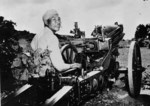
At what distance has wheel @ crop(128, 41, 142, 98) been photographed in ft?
16.7

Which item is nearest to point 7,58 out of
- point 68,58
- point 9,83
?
point 9,83

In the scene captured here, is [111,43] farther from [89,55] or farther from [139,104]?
[139,104]

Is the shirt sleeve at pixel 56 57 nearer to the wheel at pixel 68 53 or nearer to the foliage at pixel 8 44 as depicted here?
the wheel at pixel 68 53

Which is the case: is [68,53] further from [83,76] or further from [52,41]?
[52,41]

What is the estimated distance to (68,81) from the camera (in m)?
3.92

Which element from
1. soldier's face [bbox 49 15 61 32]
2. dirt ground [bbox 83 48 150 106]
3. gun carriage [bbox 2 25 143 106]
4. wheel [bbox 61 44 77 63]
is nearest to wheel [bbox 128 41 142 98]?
gun carriage [bbox 2 25 143 106]

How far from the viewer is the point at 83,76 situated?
422 cm

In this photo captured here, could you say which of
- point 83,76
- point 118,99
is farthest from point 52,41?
point 118,99

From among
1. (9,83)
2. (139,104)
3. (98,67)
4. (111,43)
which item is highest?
(111,43)

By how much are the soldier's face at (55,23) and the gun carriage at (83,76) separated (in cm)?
73

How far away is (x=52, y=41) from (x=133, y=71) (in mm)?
2098

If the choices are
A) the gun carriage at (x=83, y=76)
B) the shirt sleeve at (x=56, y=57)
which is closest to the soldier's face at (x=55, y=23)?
the shirt sleeve at (x=56, y=57)

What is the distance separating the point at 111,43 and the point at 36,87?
2.52 m

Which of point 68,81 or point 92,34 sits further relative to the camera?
point 92,34
